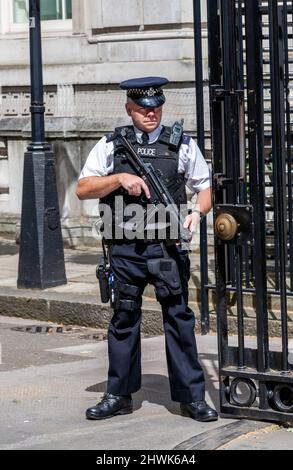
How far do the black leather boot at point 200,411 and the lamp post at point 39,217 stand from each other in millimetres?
4559

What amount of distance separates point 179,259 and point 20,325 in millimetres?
4192

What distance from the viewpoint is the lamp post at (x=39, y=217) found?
1150cm

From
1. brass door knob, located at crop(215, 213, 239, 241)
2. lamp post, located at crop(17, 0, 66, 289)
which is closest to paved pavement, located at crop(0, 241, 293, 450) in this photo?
lamp post, located at crop(17, 0, 66, 289)

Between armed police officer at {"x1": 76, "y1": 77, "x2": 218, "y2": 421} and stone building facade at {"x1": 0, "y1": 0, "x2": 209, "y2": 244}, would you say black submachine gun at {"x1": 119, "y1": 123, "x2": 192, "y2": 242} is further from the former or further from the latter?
stone building facade at {"x1": 0, "y1": 0, "x2": 209, "y2": 244}

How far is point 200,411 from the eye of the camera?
23.1 feet

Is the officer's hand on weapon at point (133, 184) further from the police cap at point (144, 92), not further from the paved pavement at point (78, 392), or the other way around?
the paved pavement at point (78, 392)

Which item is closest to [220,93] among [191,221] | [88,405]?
[191,221]

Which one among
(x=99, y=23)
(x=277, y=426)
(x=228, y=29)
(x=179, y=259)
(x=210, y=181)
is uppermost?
(x=99, y=23)

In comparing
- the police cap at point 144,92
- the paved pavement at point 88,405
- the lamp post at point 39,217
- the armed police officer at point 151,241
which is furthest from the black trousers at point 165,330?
the lamp post at point 39,217

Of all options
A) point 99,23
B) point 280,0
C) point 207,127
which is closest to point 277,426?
point 280,0

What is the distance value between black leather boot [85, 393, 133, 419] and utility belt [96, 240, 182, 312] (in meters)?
0.57

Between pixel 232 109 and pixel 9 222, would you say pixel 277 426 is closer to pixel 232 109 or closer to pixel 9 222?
pixel 232 109

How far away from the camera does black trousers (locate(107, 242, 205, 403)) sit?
23.1 ft

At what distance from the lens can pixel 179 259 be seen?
23.2 ft
